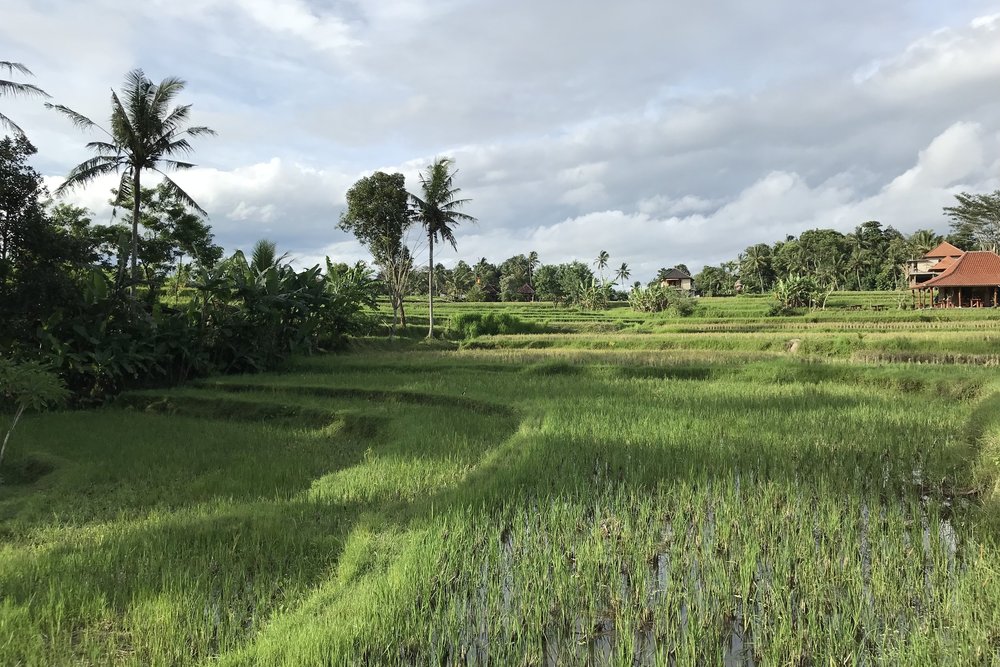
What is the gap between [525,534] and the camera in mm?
4090

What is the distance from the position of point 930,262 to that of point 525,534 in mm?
54614

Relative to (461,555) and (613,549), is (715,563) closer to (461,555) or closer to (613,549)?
(613,549)

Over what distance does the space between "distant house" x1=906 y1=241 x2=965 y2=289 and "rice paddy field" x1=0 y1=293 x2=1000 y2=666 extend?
40726 mm

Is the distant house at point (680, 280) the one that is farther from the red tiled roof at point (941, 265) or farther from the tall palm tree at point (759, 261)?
the red tiled roof at point (941, 265)

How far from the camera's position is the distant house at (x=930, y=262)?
1628 inches

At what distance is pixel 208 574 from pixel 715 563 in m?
3.13

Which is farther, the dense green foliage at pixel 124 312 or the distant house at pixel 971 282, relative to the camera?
the distant house at pixel 971 282

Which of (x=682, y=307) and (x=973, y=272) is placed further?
(x=682, y=307)

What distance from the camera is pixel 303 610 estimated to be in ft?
10.0

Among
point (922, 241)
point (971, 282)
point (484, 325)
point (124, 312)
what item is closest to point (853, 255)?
point (922, 241)

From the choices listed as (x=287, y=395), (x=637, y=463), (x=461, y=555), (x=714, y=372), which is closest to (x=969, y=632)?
(x=461, y=555)

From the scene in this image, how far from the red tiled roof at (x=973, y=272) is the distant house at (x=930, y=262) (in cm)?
748

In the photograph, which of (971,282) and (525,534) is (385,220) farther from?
(971,282)

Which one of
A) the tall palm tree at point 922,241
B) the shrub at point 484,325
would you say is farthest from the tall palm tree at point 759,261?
the shrub at point 484,325
